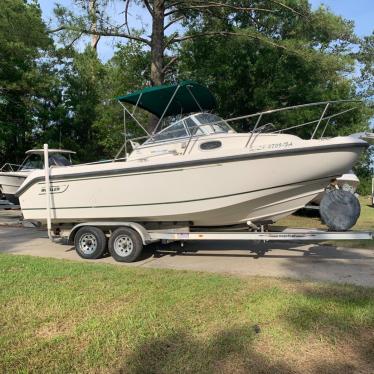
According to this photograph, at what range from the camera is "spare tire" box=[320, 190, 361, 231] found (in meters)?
7.64

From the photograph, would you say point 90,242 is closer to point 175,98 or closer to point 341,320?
point 175,98

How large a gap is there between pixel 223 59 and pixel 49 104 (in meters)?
12.4

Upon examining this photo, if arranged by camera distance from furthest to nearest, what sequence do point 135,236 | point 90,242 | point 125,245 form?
1. point 90,242
2. point 125,245
3. point 135,236

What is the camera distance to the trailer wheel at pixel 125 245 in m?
8.61

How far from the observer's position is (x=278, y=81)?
17969 millimetres

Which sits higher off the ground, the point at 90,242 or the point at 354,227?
the point at 90,242

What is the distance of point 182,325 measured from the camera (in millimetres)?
4922

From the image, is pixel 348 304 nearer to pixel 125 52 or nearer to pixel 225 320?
pixel 225 320

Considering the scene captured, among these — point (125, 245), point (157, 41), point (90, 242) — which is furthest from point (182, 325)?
point (157, 41)

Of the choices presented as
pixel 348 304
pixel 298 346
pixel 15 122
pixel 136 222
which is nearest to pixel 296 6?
pixel 136 222

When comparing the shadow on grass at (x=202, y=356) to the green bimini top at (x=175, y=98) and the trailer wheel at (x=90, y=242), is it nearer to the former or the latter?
the trailer wheel at (x=90, y=242)

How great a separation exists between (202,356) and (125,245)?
4.73 m

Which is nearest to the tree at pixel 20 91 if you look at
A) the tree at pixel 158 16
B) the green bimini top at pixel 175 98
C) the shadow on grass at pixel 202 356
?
the tree at pixel 158 16

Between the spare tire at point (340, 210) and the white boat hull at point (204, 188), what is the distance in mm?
351
